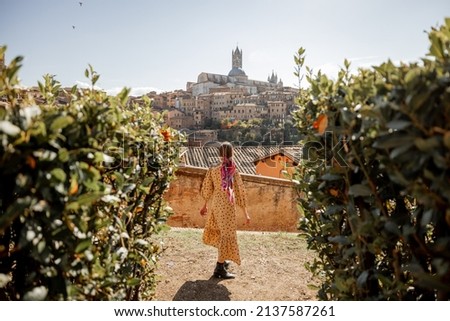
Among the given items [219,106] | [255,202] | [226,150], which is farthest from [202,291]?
[219,106]

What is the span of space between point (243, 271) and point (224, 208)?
0.81 m

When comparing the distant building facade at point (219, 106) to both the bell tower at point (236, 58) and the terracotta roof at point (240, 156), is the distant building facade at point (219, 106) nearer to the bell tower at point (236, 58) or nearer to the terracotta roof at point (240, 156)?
the bell tower at point (236, 58)

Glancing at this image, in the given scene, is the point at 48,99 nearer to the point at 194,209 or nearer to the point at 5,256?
the point at 5,256

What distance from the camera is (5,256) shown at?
5.65 ft

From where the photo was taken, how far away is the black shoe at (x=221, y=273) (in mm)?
4223

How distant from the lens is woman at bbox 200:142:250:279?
434 cm

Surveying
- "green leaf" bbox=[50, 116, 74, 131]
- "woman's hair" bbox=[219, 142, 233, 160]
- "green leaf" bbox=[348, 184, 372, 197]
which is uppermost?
"green leaf" bbox=[50, 116, 74, 131]

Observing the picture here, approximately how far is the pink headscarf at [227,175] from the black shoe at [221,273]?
31.3 inches

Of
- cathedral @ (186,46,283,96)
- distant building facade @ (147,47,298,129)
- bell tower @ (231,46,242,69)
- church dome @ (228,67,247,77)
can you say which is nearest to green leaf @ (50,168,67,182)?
distant building facade @ (147,47,298,129)

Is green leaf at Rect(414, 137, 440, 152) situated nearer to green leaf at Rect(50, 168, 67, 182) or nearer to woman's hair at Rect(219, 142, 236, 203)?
green leaf at Rect(50, 168, 67, 182)

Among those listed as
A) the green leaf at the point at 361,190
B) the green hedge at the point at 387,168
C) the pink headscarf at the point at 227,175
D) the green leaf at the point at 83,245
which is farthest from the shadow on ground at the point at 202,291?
the green leaf at the point at 361,190

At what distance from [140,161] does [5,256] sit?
3.75 feet

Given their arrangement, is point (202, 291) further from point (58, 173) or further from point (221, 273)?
point (58, 173)

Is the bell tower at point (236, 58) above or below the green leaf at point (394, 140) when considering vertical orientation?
above
